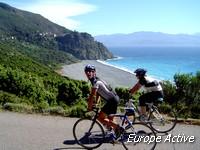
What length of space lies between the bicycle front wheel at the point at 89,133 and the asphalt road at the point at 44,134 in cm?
15

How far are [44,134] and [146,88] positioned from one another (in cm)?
251

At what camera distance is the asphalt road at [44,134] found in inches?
320

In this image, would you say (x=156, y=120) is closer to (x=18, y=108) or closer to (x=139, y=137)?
(x=139, y=137)

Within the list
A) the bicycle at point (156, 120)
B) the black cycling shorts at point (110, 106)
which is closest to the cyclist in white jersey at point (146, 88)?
the bicycle at point (156, 120)

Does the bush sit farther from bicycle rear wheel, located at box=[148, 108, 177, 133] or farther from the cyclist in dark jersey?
the cyclist in dark jersey

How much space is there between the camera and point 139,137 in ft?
25.5

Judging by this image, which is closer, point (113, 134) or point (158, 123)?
point (113, 134)

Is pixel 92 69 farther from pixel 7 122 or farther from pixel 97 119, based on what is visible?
pixel 7 122

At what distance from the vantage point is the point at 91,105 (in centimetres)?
767

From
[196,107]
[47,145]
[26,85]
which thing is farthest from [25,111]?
[26,85]

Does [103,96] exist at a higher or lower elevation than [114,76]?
higher

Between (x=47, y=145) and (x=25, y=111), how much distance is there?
3.72 m

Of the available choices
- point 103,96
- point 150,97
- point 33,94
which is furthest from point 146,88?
point 33,94

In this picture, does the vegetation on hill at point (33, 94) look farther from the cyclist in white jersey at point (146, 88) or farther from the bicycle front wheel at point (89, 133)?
the bicycle front wheel at point (89, 133)
